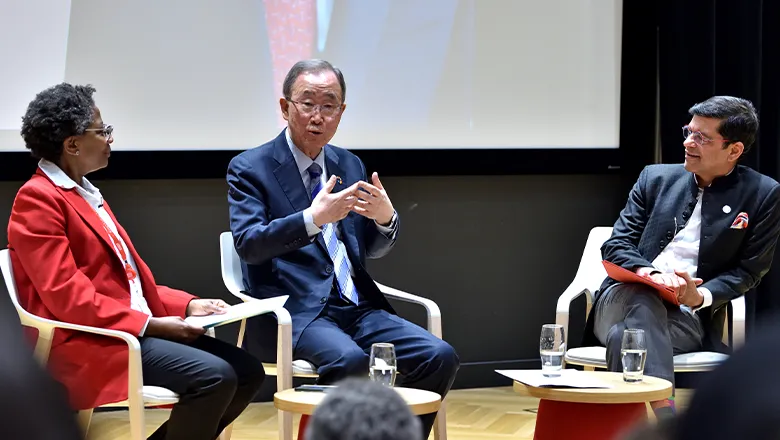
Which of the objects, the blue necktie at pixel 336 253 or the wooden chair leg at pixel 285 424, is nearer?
the wooden chair leg at pixel 285 424

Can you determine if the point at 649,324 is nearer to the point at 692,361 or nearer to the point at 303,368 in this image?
the point at 692,361

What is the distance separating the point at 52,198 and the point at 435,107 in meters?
2.26

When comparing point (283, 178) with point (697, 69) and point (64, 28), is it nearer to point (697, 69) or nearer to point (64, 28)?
point (64, 28)

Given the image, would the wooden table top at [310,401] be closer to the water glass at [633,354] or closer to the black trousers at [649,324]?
the water glass at [633,354]

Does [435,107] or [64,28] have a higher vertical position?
[64,28]

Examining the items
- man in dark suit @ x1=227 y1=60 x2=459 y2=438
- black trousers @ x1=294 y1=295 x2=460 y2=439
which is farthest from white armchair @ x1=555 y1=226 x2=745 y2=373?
man in dark suit @ x1=227 y1=60 x2=459 y2=438

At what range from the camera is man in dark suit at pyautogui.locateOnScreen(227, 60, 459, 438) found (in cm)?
302

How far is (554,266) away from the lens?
4.98 m

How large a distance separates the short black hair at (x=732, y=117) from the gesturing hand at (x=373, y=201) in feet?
4.13

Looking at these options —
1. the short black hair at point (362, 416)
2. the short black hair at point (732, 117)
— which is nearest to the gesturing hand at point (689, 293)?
the short black hair at point (732, 117)

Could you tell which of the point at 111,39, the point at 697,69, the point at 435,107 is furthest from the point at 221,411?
the point at 697,69

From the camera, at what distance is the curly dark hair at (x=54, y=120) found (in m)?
2.83

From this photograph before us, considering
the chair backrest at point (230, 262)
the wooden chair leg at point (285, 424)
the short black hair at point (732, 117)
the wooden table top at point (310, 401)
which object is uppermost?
the short black hair at point (732, 117)

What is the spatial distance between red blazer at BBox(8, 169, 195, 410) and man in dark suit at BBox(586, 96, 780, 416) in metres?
1.58
